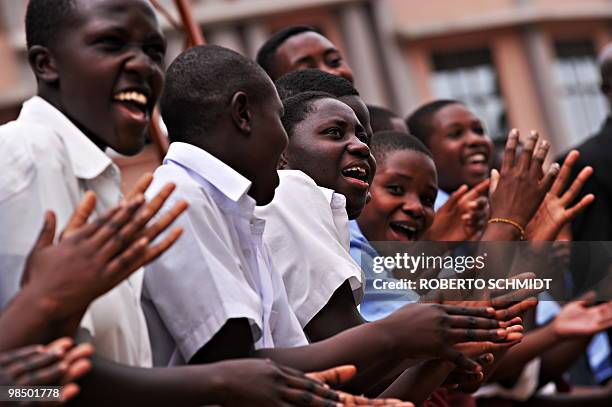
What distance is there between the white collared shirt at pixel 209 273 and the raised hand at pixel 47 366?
0.51 m

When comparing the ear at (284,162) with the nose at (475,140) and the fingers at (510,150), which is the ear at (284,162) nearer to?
the fingers at (510,150)

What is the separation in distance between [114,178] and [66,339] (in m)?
0.57

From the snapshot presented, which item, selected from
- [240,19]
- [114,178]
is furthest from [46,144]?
[240,19]

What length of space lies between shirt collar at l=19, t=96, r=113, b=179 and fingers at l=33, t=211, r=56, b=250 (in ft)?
1.03

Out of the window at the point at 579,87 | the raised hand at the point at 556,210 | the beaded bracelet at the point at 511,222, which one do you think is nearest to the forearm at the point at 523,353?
the raised hand at the point at 556,210

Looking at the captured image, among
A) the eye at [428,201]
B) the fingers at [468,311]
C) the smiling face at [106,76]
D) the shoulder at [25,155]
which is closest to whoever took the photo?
the shoulder at [25,155]

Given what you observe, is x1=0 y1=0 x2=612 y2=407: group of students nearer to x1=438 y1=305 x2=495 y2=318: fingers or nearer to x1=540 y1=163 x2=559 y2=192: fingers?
x1=438 y1=305 x2=495 y2=318: fingers

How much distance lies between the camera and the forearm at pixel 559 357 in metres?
6.08

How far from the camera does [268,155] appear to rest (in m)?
3.07

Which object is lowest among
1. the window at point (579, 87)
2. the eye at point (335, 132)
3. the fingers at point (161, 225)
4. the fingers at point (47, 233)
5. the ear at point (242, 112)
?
the window at point (579, 87)

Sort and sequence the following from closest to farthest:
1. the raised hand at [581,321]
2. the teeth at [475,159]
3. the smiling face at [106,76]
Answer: the smiling face at [106,76], the raised hand at [581,321], the teeth at [475,159]

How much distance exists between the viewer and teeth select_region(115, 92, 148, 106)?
2.80 m

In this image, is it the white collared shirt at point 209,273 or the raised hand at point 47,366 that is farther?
the white collared shirt at point 209,273

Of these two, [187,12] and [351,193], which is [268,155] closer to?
[351,193]
